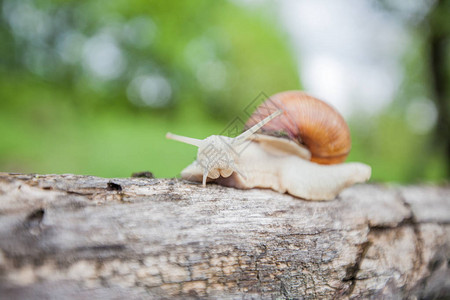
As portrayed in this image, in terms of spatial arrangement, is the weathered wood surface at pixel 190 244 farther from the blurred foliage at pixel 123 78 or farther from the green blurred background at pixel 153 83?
the blurred foliage at pixel 123 78

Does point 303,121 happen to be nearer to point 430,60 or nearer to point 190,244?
point 190,244

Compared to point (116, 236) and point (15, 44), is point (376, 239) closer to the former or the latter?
point (116, 236)

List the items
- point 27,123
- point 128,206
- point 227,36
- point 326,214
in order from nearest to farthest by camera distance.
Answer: point 128,206 < point 326,214 < point 27,123 < point 227,36

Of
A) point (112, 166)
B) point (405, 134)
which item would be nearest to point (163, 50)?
point (112, 166)

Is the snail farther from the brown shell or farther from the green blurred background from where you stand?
the green blurred background

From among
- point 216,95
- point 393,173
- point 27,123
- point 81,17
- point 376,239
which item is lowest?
point 376,239

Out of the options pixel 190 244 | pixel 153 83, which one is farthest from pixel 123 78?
pixel 190 244

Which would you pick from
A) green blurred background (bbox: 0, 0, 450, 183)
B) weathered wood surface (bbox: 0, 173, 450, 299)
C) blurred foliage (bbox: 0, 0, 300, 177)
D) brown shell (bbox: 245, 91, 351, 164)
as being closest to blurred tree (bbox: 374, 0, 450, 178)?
green blurred background (bbox: 0, 0, 450, 183)
